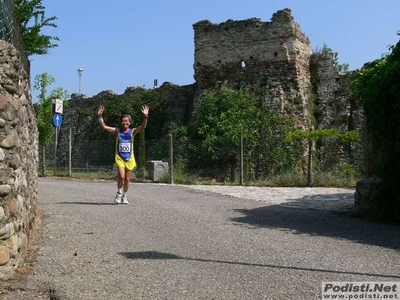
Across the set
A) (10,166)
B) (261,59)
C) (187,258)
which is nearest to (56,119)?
(261,59)

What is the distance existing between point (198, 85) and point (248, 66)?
2.53m

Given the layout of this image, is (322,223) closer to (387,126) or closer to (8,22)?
(387,126)

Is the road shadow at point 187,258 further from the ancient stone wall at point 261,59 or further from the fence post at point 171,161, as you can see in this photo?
the ancient stone wall at point 261,59

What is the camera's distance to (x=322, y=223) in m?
8.09

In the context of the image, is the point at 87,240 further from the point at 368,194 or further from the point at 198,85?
the point at 198,85

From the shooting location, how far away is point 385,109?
8.09 metres

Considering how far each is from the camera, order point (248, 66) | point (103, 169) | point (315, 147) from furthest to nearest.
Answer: point (248, 66)
point (103, 169)
point (315, 147)

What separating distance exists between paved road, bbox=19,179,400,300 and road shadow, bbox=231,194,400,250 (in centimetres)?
2

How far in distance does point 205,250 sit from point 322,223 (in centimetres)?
288

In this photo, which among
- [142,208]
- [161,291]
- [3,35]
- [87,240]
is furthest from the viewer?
[142,208]

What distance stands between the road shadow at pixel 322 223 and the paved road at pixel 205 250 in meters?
0.02

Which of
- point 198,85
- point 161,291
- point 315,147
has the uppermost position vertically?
point 198,85

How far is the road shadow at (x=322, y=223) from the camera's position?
6.87 metres

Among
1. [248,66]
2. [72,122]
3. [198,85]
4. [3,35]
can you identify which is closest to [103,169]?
[198,85]
